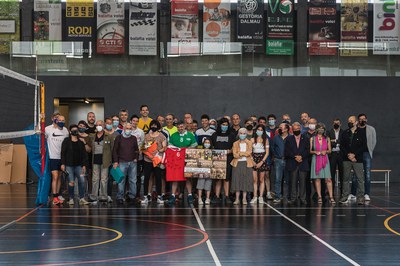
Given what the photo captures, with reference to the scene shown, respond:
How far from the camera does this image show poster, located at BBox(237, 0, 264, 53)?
2875 centimetres

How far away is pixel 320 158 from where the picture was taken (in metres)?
17.2

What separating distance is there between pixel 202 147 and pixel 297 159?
2082 millimetres

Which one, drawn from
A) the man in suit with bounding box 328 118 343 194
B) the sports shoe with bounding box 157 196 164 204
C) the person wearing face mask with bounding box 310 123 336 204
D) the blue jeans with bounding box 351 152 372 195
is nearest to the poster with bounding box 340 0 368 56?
the man in suit with bounding box 328 118 343 194

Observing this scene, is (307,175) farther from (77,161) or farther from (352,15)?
(352,15)

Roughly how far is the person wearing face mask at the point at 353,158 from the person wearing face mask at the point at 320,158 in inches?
13.6

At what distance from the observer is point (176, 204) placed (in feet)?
55.3

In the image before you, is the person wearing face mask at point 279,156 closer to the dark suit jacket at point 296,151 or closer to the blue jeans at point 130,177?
the dark suit jacket at point 296,151

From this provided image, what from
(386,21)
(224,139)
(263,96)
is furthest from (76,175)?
(386,21)

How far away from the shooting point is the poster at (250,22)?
28.8m

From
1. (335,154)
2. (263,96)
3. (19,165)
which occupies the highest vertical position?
(263,96)

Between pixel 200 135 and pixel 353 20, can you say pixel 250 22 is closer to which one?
pixel 353 20

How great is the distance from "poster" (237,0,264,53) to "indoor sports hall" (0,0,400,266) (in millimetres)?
42

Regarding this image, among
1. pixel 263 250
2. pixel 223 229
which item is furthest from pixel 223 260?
pixel 223 229

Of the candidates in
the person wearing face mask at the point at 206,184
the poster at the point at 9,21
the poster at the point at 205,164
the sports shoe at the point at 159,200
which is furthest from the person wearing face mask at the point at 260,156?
the poster at the point at 9,21
